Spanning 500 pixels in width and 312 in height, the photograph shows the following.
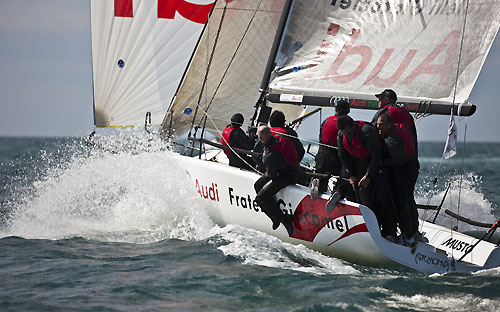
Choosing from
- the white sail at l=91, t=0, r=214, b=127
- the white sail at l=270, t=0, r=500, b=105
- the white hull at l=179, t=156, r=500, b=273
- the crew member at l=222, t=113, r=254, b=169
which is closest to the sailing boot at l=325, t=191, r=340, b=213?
the white hull at l=179, t=156, r=500, b=273

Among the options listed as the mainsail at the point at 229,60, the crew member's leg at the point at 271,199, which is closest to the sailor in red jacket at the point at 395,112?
the crew member's leg at the point at 271,199

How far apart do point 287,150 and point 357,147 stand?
31.3 inches

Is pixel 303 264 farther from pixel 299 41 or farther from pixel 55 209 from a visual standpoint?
pixel 55 209

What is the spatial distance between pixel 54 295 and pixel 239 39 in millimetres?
4666

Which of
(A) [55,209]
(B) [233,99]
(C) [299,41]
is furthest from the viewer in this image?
(B) [233,99]

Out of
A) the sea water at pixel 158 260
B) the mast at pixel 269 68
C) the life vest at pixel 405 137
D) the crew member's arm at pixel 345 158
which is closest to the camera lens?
the sea water at pixel 158 260

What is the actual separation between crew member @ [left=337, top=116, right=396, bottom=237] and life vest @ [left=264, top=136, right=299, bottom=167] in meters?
0.56

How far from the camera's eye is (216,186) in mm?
7215

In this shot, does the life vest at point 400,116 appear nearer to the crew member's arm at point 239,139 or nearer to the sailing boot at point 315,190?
the sailing boot at point 315,190

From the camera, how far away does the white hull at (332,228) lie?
5.82 meters

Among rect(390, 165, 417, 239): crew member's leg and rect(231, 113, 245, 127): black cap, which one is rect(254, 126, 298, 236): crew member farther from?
rect(231, 113, 245, 127): black cap

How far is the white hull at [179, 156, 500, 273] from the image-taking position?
582cm

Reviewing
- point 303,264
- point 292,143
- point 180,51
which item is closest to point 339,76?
point 292,143

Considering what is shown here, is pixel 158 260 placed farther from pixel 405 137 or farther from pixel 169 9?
pixel 169 9
